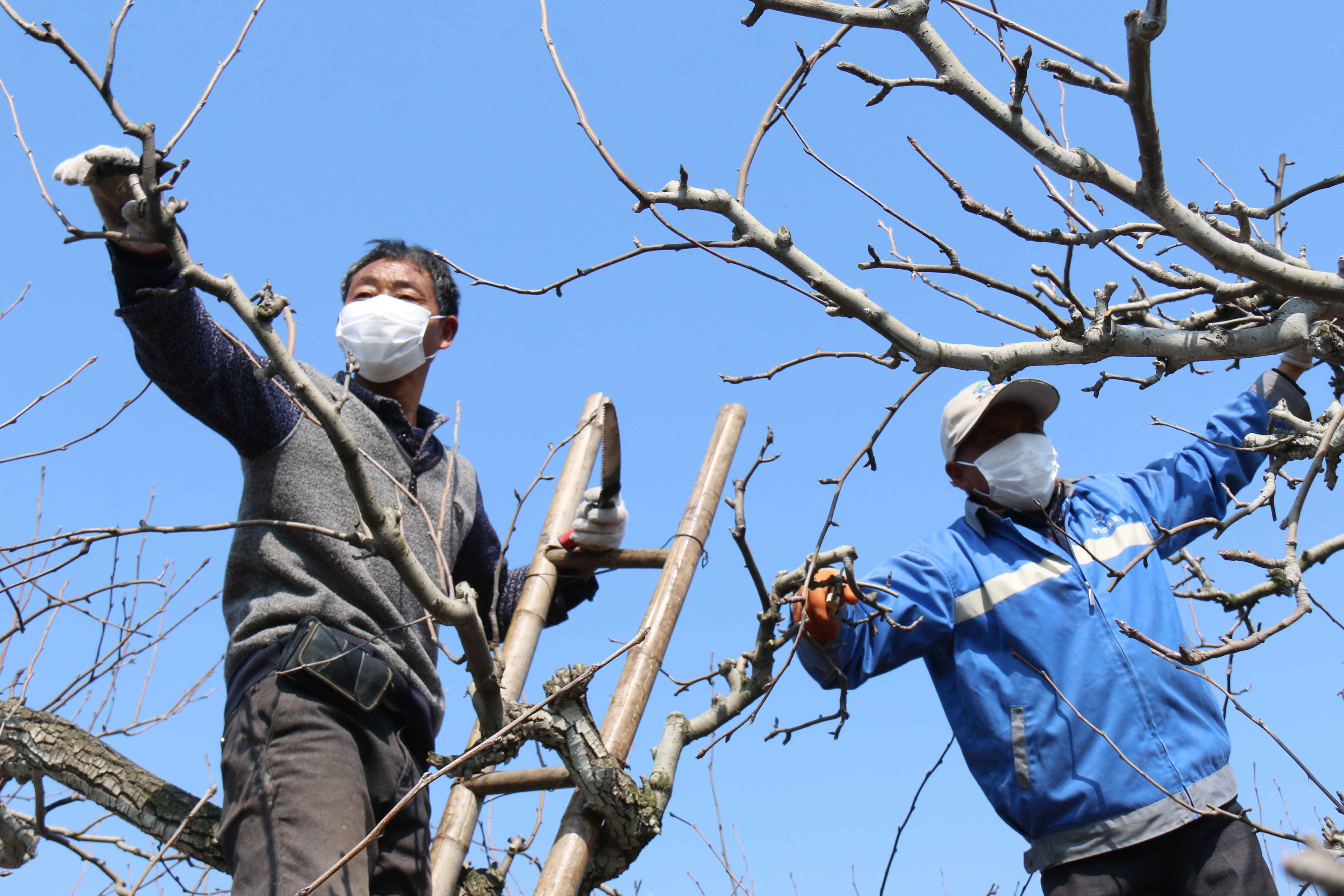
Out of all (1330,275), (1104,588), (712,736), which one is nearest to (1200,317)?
(1330,275)

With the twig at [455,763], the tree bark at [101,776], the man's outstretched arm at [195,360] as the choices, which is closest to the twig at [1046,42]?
the twig at [455,763]

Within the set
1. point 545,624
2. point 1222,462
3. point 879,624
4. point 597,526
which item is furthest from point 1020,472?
point 545,624

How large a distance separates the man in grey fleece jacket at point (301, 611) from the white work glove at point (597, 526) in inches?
21.2

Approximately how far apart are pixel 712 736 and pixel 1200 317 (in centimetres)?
184

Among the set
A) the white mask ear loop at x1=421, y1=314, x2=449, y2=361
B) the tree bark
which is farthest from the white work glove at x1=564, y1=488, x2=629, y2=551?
the tree bark

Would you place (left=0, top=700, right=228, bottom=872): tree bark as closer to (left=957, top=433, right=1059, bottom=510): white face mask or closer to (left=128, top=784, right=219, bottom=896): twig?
(left=128, top=784, right=219, bottom=896): twig

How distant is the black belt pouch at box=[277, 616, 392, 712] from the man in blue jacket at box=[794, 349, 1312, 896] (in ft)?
3.71

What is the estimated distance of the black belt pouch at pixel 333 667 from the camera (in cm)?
261

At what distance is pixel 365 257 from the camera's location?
152 inches

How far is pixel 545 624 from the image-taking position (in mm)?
3975

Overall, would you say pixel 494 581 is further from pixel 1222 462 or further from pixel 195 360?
pixel 1222 462

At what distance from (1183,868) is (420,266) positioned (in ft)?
9.60

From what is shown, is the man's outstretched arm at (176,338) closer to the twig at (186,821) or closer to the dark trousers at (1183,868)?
the twig at (186,821)

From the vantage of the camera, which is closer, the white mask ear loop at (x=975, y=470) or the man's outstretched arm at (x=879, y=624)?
the man's outstretched arm at (x=879, y=624)
